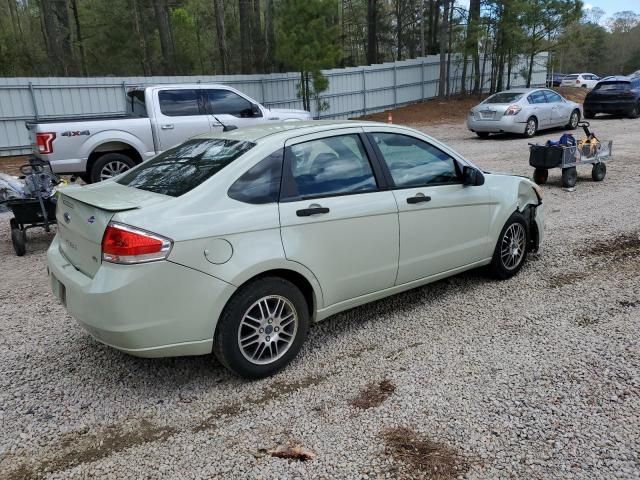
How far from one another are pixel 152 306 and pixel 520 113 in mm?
15688

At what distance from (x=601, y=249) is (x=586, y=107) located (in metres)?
18.9

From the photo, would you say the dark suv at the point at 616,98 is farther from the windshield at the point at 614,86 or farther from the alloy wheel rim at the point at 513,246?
the alloy wheel rim at the point at 513,246

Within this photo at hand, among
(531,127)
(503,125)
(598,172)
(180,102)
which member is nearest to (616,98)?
(531,127)

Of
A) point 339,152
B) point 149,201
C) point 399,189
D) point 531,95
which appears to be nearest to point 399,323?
point 399,189

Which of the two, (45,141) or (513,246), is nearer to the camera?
(513,246)

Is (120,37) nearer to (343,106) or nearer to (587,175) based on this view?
(343,106)

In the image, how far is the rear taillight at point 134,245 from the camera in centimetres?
314

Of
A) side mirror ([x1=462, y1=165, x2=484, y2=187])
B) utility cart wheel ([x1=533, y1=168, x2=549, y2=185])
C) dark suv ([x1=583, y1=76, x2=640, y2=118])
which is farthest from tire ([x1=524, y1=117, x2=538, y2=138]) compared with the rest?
side mirror ([x1=462, y1=165, x2=484, y2=187])

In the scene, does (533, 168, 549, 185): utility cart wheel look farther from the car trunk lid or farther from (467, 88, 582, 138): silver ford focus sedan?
the car trunk lid

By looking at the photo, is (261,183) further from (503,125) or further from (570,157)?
(503,125)

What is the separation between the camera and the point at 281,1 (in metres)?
21.3

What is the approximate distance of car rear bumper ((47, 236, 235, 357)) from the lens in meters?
3.14

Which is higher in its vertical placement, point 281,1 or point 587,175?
point 281,1

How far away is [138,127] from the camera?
988cm
